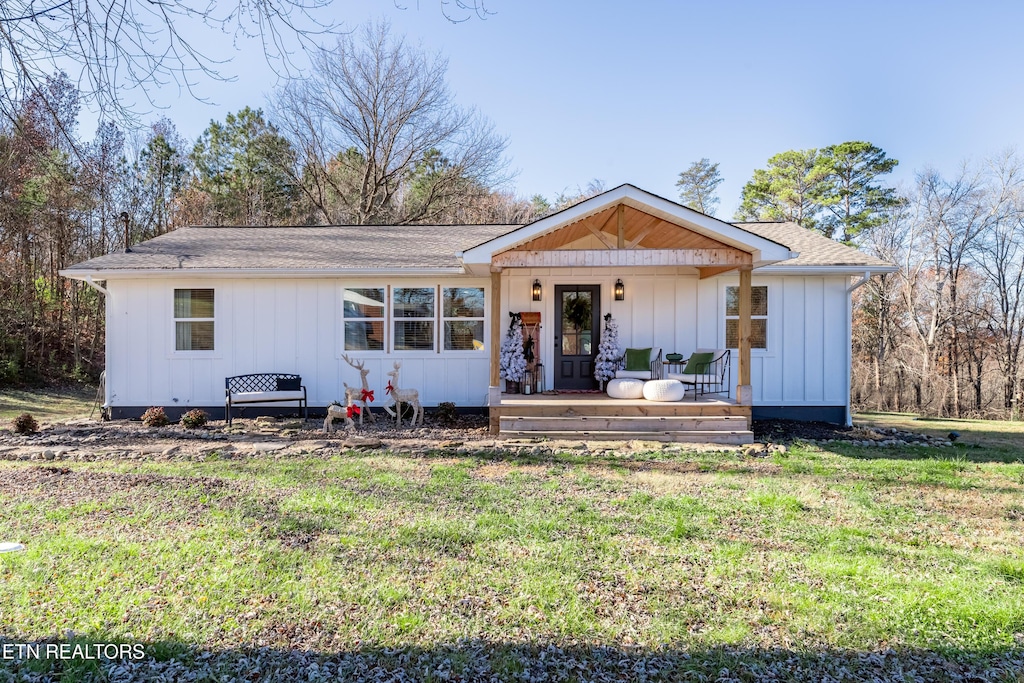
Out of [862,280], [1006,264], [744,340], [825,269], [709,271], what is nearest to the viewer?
[744,340]

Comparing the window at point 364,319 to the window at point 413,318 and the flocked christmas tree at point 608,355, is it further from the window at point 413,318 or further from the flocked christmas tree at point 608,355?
the flocked christmas tree at point 608,355

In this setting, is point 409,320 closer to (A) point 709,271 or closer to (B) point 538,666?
(A) point 709,271

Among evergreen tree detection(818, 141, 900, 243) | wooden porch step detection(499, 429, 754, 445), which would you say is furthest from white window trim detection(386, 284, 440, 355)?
evergreen tree detection(818, 141, 900, 243)

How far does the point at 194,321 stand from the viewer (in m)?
9.79

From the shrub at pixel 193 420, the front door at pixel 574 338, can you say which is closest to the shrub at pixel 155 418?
the shrub at pixel 193 420

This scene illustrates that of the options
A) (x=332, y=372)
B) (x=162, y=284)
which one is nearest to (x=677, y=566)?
(x=332, y=372)

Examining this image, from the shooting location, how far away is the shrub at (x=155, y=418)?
29.2 feet

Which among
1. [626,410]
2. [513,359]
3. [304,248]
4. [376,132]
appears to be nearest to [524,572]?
[626,410]

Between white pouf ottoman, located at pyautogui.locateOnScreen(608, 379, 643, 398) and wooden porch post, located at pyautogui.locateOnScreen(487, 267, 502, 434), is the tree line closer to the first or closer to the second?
white pouf ottoman, located at pyautogui.locateOnScreen(608, 379, 643, 398)

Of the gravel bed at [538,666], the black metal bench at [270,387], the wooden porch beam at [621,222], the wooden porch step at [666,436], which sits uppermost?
the wooden porch beam at [621,222]

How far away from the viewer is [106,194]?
17.5 metres

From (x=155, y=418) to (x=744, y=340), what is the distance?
29.3 ft

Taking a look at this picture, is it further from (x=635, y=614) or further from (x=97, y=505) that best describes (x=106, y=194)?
(x=635, y=614)

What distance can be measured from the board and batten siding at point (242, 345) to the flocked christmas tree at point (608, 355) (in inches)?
79.0
